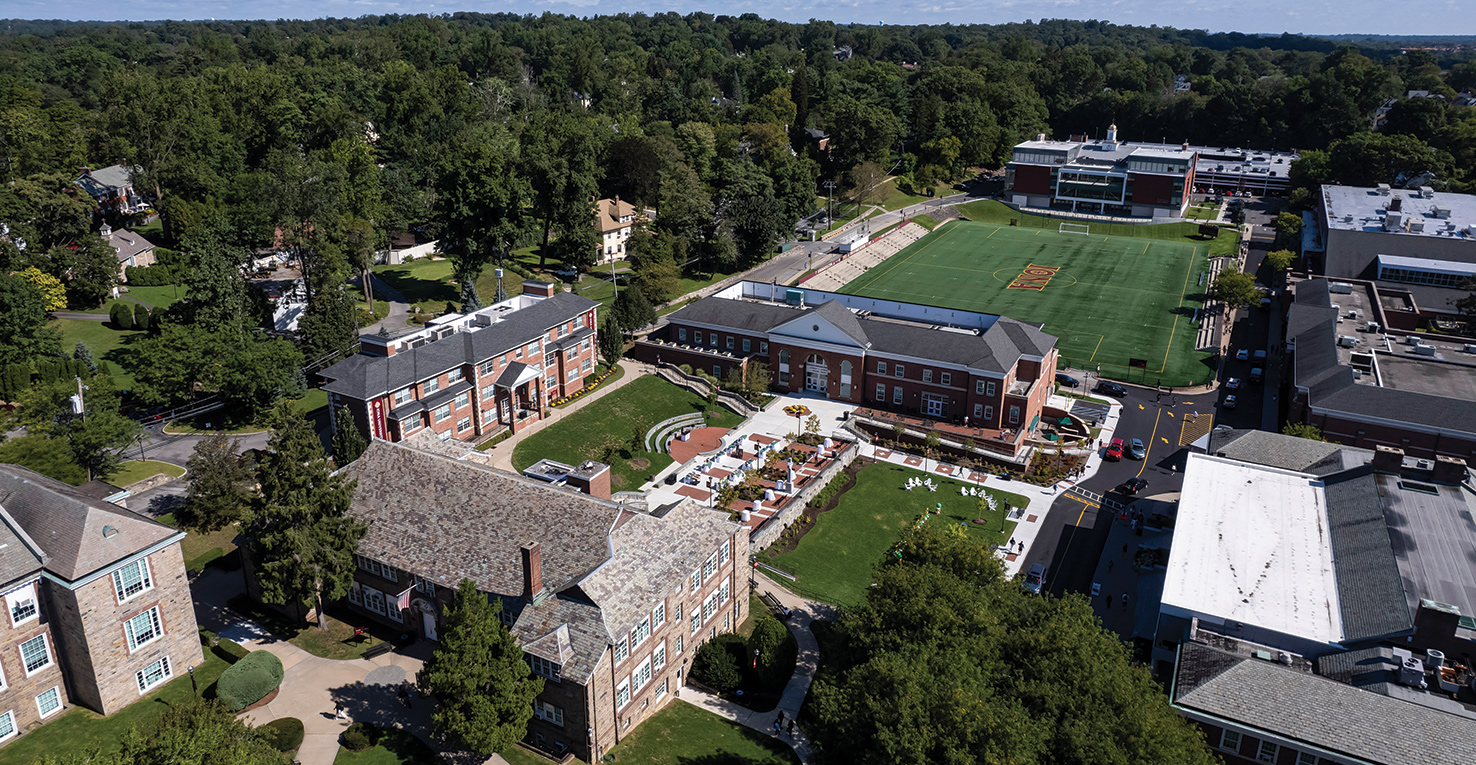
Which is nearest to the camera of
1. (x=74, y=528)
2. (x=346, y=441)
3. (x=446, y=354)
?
(x=74, y=528)

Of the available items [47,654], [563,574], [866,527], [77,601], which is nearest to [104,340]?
[47,654]

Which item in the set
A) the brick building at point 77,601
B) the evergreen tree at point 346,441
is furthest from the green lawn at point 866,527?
the brick building at point 77,601

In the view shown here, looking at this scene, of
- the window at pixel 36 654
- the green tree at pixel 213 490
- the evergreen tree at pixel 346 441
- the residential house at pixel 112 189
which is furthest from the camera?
the residential house at pixel 112 189

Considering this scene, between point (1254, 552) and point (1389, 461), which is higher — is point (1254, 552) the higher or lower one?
the lower one

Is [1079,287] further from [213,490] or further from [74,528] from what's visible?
[74,528]

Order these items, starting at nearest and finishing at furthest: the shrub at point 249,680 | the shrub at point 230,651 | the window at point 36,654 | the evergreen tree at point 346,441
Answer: the window at point 36,654
the shrub at point 249,680
the shrub at point 230,651
the evergreen tree at point 346,441

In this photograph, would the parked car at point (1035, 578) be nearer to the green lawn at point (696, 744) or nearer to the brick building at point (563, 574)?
the brick building at point (563, 574)

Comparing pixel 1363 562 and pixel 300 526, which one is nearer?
pixel 300 526
